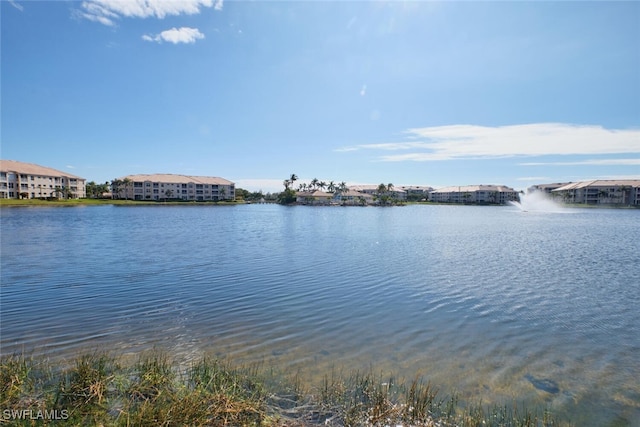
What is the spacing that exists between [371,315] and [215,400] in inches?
Answer: 268

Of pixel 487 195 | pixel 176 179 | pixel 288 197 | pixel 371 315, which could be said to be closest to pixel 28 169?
pixel 176 179

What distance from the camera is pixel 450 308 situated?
1239cm

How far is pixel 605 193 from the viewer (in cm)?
15112

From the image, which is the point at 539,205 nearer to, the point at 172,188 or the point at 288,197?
the point at 288,197

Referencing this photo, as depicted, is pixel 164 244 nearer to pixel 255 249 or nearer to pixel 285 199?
pixel 255 249

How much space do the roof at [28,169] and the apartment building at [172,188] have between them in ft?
60.4

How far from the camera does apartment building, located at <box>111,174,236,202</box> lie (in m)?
138

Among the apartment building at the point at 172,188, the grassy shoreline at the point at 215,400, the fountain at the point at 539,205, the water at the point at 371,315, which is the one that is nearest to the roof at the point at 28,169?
the apartment building at the point at 172,188

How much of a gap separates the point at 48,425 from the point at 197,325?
550 cm

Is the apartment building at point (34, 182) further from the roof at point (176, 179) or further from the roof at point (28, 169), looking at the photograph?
the roof at point (176, 179)

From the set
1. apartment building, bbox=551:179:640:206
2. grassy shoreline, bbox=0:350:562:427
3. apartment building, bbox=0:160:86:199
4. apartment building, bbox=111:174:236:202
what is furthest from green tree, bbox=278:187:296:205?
grassy shoreline, bbox=0:350:562:427

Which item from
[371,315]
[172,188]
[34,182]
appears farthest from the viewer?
[172,188]

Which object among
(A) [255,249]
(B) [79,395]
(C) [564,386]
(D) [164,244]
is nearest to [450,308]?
(C) [564,386]

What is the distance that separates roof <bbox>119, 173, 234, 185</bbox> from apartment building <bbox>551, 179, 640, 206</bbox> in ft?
535
